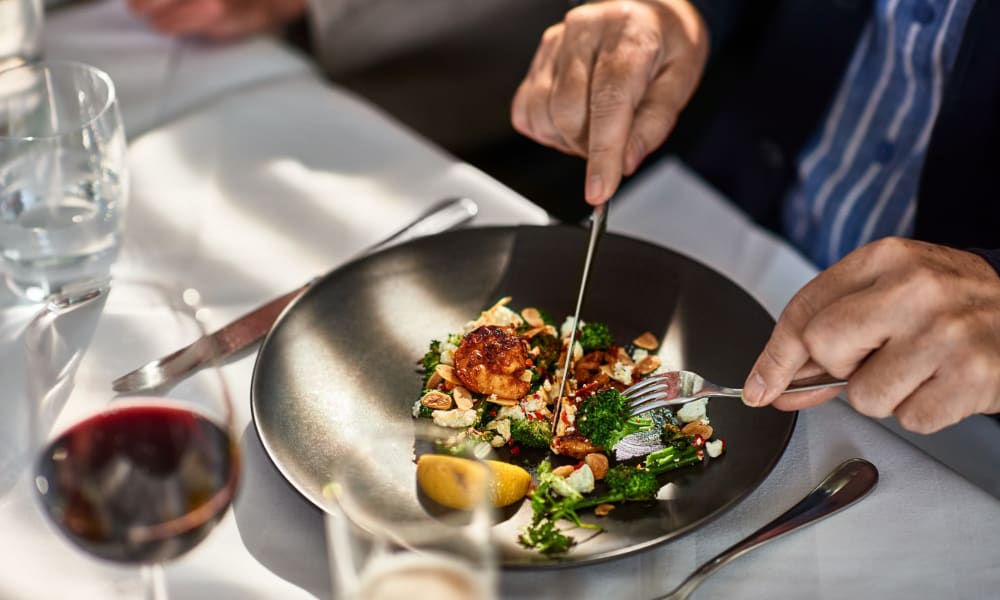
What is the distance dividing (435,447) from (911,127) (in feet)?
3.82

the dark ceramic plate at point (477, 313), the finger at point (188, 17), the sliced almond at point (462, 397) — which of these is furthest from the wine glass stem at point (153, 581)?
the finger at point (188, 17)

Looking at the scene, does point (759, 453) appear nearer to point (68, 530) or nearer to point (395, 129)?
point (68, 530)

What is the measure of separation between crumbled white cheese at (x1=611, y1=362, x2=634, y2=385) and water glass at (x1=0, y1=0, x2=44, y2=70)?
1.10 m

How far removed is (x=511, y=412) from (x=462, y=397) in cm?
6

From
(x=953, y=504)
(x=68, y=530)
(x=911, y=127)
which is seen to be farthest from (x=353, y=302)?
(x=911, y=127)

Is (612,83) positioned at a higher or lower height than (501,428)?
higher

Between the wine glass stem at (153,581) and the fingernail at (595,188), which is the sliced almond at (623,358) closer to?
the fingernail at (595,188)

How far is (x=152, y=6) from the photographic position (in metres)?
1.76

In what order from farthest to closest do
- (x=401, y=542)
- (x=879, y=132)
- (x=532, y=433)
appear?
(x=879, y=132), (x=532, y=433), (x=401, y=542)

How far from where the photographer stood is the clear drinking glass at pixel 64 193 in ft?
3.95

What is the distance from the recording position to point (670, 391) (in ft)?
3.43

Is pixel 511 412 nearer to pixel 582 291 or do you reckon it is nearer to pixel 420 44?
pixel 582 291

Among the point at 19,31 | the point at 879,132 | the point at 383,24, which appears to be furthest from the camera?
the point at 383,24

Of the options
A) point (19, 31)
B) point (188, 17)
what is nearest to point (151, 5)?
point (188, 17)
